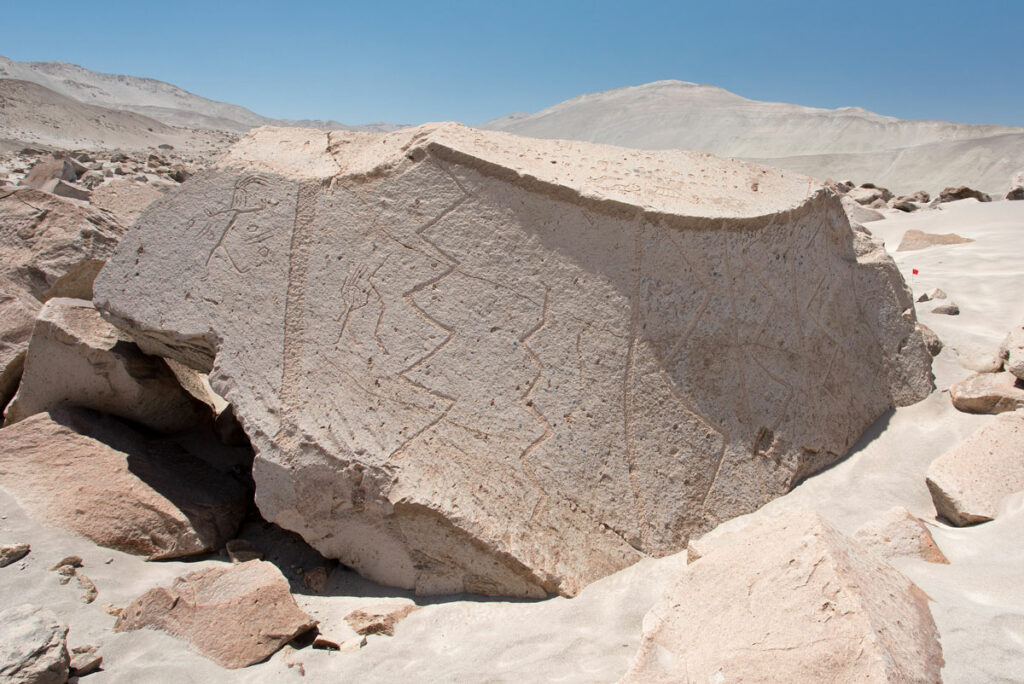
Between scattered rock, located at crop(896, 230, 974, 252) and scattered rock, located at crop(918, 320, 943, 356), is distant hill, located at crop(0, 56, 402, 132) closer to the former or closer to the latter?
scattered rock, located at crop(896, 230, 974, 252)

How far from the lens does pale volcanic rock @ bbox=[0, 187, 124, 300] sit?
12.5ft

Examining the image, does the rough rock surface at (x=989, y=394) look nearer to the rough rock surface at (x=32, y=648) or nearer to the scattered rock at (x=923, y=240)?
the rough rock surface at (x=32, y=648)

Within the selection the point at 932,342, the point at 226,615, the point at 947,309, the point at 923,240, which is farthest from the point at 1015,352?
the point at 923,240

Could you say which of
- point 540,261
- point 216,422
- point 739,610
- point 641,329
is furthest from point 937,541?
point 216,422

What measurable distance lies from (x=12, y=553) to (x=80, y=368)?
90cm

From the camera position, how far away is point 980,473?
2301mm

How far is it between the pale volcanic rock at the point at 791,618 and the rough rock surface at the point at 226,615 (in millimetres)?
1084

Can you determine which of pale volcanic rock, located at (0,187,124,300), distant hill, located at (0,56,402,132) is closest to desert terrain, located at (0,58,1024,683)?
pale volcanic rock, located at (0,187,124,300)

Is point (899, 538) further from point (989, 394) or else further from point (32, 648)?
point (32, 648)

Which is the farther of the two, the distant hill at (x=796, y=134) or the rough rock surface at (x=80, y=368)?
the distant hill at (x=796, y=134)

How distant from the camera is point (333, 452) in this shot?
7.84ft

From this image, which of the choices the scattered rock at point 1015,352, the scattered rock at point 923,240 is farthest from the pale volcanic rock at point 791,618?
the scattered rock at point 923,240

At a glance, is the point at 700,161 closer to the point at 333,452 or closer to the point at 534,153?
the point at 534,153

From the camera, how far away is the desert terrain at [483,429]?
198 centimetres
